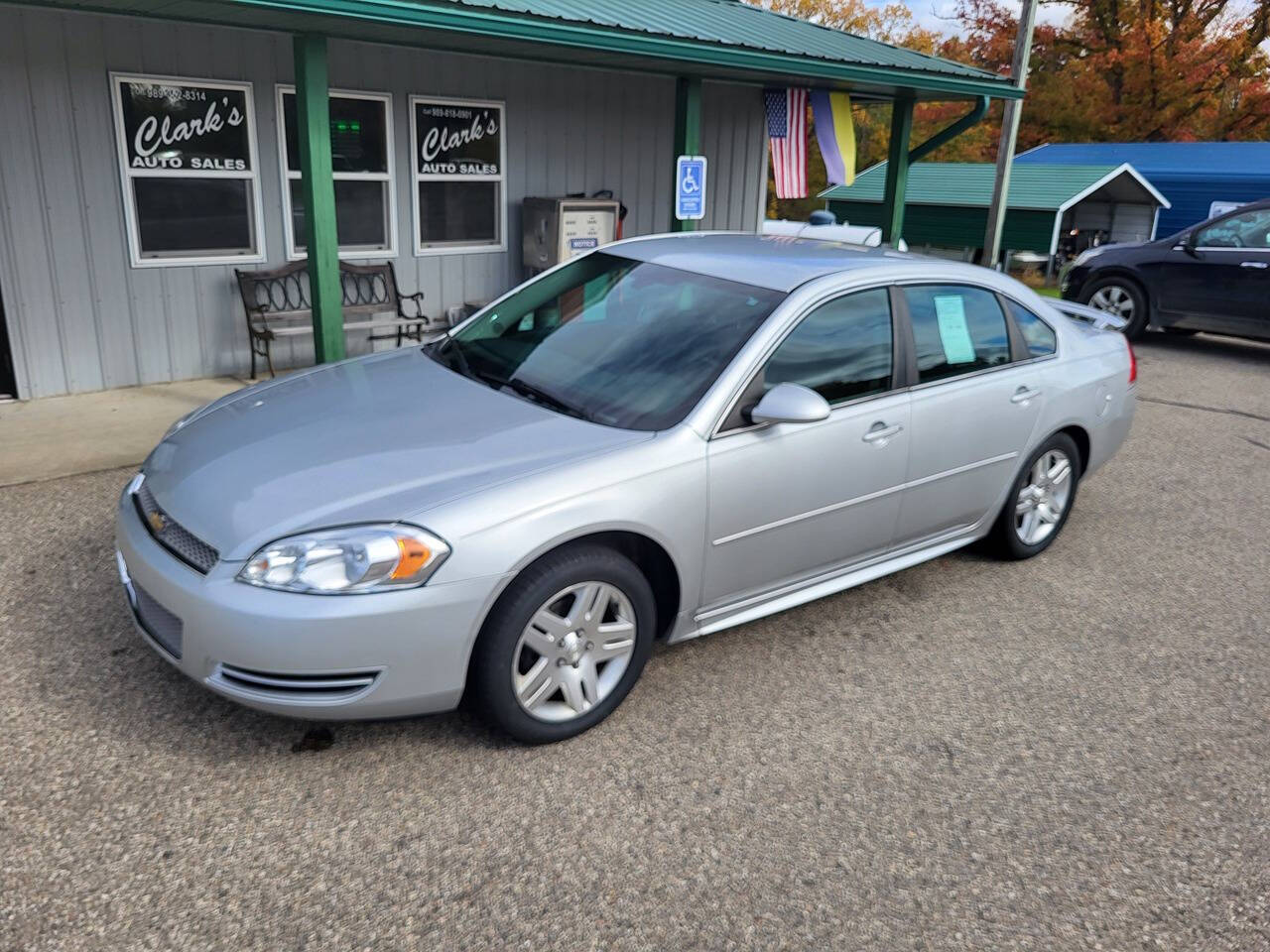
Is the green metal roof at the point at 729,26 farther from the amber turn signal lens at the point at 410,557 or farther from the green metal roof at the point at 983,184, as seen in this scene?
the green metal roof at the point at 983,184

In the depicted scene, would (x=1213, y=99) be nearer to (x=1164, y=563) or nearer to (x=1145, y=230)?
(x=1145, y=230)

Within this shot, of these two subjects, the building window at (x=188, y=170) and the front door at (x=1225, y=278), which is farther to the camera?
the front door at (x=1225, y=278)

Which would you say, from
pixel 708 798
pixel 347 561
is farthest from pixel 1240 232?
pixel 347 561

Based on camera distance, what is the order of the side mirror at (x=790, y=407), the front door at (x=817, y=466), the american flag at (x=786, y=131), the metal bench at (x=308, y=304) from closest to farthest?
the side mirror at (x=790, y=407) < the front door at (x=817, y=466) < the metal bench at (x=308, y=304) < the american flag at (x=786, y=131)

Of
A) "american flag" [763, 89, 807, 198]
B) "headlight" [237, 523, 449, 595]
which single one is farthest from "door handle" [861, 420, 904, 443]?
"american flag" [763, 89, 807, 198]

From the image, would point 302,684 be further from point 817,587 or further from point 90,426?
point 90,426

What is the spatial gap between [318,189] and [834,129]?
231 inches

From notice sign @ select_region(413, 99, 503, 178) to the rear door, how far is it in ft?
18.8

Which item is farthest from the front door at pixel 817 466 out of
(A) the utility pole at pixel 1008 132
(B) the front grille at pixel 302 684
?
(A) the utility pole at pixel 1008 132

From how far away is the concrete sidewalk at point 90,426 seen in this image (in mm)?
5809

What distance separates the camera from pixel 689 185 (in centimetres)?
824

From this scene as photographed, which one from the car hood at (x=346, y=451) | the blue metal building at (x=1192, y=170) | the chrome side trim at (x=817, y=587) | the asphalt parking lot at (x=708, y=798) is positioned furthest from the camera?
the blue metal building at (x=1192, y=170)

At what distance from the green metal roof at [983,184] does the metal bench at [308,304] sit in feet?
45.8

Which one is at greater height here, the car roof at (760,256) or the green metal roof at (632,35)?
the green metal roof at (632,35)
